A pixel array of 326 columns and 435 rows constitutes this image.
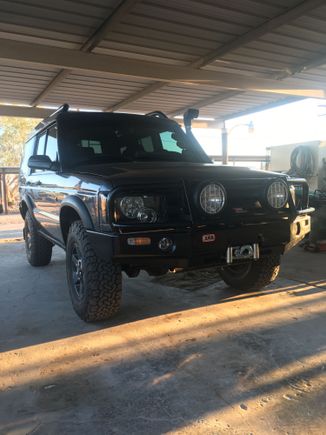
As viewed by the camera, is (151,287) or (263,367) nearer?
(263,367)

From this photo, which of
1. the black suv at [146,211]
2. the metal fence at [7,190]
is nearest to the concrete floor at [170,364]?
the black suv at [146,211]

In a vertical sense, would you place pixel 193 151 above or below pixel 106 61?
below

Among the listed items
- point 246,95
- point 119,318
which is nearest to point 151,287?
point 119,318

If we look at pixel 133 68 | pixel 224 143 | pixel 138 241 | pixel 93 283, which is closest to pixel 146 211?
pixel 138 241

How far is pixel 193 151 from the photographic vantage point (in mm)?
4703

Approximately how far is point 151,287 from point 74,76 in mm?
5757

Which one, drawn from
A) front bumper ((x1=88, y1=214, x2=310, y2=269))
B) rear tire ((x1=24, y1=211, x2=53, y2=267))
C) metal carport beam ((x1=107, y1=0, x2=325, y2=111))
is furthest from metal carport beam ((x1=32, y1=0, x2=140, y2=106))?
front bumper ((x1=88, y1=214, x2=310, y2=269))

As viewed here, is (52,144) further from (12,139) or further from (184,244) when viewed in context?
(12,139)

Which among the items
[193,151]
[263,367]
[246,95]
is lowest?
[263,367]

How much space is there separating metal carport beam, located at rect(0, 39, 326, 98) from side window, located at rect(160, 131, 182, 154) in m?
2.96

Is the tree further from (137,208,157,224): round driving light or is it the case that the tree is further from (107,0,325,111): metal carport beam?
(137,208,157,224): round driving light

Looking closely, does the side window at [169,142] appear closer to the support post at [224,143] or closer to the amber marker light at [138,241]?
the amber marker light at [138,241]

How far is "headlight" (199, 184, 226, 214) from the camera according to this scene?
10.3 ft

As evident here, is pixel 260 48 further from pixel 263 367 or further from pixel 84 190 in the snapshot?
pixel 263 367
